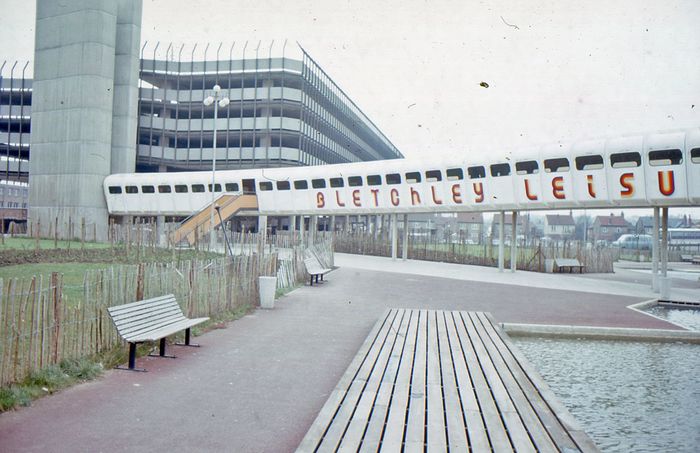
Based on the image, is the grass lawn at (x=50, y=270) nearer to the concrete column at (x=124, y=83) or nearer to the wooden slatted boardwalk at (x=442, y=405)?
the wooden slatted boardwalk at (x=442, y=405)

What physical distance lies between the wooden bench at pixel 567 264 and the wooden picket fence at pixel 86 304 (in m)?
22.2

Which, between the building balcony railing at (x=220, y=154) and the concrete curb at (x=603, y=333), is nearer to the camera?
the concrete curb at (x=603, y=333)

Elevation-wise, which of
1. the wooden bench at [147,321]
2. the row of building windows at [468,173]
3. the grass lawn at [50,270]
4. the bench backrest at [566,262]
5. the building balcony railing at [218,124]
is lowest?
the wooden bench at [147,321]

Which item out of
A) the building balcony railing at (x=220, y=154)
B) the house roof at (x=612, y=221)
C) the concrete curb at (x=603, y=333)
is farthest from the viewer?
the house roof at (x=612, y=221)

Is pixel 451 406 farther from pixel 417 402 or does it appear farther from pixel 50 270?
pixel 50 270

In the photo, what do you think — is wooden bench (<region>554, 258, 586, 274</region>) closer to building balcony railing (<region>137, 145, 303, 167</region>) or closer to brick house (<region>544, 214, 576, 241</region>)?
building balcony railing (<region>137, 145, 303, 167</region>)

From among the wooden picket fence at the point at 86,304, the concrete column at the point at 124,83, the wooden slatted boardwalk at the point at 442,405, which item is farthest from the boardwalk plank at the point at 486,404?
the concrete column at the point at 124,83

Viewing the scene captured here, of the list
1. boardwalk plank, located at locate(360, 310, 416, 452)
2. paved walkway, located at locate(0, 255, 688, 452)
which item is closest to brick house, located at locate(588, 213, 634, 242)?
paved walkway, located at locate(0, 255, 688, 452)

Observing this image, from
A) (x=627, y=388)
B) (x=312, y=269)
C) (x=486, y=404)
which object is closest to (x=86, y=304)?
(x=486, y=404)

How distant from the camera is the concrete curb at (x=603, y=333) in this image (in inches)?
422

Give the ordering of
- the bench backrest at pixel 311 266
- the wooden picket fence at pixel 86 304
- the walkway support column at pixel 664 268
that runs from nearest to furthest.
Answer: the wooden picket fence at pixel 86 304 → the walkway support column at pixel 664 268 → the bench backrest at pixel 311 266

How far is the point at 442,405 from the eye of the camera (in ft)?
16.8

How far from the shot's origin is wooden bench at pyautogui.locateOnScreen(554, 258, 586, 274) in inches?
1146

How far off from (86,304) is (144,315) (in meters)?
0.76
